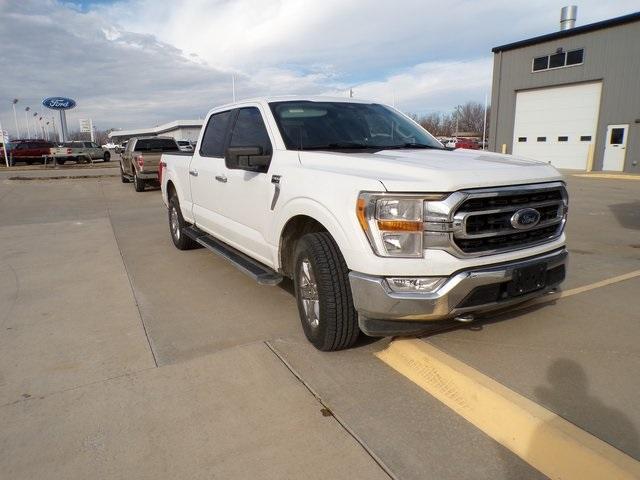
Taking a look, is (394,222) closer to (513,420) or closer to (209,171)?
(513,420)

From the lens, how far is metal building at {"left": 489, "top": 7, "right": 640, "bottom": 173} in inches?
835

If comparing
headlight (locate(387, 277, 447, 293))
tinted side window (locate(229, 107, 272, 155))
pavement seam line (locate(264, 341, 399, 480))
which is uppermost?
tinted side window (locate(229, 107, 272, 155))

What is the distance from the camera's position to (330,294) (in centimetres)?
313

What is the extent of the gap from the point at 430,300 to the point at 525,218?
90 centimetres

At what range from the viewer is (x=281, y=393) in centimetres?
293

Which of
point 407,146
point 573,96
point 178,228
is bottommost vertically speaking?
point 178,228

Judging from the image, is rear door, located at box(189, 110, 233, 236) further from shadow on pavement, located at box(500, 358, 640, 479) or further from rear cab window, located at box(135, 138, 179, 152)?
rear cab window, located at box(135, 138, 179, 152)

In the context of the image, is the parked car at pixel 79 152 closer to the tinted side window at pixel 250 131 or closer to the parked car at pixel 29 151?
the parked car at pixel 29 151

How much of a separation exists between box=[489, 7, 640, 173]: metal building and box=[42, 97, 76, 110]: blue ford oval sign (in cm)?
4352

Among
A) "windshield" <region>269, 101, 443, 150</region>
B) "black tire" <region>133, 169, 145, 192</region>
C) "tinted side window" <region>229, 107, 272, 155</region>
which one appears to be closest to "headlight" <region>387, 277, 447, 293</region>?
"windshield" <region>269, 101, 443, 150</region>

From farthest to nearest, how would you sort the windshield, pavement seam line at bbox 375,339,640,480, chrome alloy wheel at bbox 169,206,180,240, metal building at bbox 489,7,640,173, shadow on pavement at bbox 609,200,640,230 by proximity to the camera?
metal building at bbox 489,7,640,173 → shadow on pavement at bbox 609,200,640,230 → chrome alloy wheel at bbox 169,206,180,240 → the windshield → pavement seam line at bbox 375,339,640,480

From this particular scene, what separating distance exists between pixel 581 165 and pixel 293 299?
2386cm

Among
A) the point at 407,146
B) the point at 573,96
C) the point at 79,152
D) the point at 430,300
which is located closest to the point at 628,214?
the point at 407,146

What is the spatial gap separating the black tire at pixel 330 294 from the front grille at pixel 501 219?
31.7 inches
